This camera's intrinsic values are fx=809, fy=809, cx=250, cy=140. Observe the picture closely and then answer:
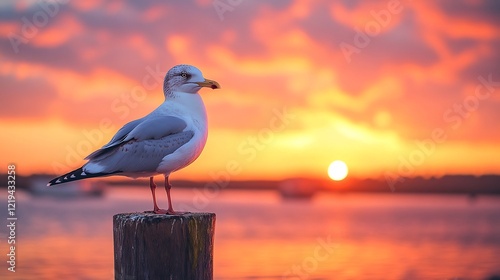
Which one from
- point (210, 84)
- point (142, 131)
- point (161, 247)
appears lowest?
point (161, 247)

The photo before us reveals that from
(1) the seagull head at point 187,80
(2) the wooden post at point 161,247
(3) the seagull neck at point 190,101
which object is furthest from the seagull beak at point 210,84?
(2) the wooden post at point 161,247

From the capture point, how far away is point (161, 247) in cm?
702

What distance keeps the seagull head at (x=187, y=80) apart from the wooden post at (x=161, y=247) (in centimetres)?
238

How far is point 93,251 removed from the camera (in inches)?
1778

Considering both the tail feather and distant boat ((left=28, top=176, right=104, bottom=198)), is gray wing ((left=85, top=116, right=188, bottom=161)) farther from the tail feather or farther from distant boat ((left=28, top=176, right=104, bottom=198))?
distant boat ((left=28, top=176, right=104, bottom=198))

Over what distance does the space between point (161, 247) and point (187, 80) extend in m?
2.77

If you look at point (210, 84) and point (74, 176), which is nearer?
point (74, 176)

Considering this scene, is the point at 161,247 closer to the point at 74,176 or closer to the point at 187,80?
the point at 74,176

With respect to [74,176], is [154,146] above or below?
above

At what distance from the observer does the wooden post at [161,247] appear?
6.99 meters

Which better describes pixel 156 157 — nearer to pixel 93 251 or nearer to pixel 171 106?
pixel 171 106

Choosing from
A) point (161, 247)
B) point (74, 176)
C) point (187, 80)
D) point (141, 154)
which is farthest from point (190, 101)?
point (161, 247)

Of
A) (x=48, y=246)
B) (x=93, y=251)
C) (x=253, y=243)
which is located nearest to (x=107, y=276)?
(x=93, y=251)

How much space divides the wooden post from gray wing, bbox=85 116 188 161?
5.29 ft
